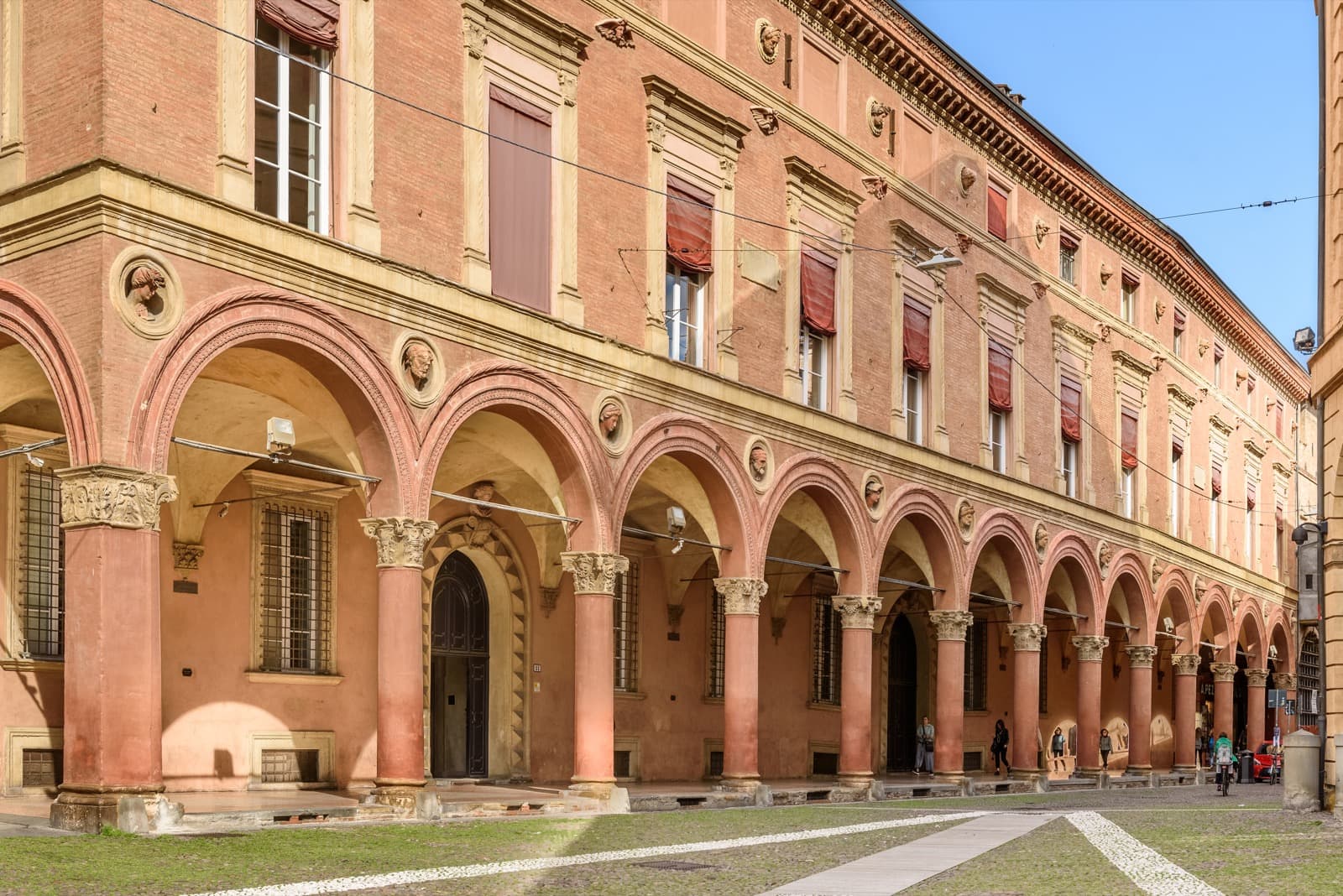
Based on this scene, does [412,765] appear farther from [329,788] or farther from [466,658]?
[466,658]

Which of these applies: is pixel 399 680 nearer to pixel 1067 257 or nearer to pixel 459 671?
pixel 459 671

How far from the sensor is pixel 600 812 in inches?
800

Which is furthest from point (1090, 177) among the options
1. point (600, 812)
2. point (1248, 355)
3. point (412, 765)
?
point (412, 765)

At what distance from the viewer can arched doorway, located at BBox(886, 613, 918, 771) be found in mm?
35375

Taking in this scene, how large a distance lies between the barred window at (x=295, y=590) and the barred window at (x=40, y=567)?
2654mm

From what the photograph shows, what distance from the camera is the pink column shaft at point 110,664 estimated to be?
14.5 metres

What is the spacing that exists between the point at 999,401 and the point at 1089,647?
6.29 m

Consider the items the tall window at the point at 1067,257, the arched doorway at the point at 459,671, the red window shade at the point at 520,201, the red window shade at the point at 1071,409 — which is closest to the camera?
the red window shade at the point at 520,201

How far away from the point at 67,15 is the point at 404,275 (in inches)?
171

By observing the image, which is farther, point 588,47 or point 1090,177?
point 1090,177

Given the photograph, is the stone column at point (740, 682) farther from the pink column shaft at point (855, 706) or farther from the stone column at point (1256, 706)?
the stone column at point (1256, 706)

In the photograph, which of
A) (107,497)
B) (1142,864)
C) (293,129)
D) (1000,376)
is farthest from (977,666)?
(107,497)

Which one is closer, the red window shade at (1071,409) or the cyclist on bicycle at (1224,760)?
the cyclist on bicycle at (1224,760)

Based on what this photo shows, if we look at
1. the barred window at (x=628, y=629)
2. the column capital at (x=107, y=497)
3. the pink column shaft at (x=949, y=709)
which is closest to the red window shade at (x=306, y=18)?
the column capital at (x=107, y=497)
